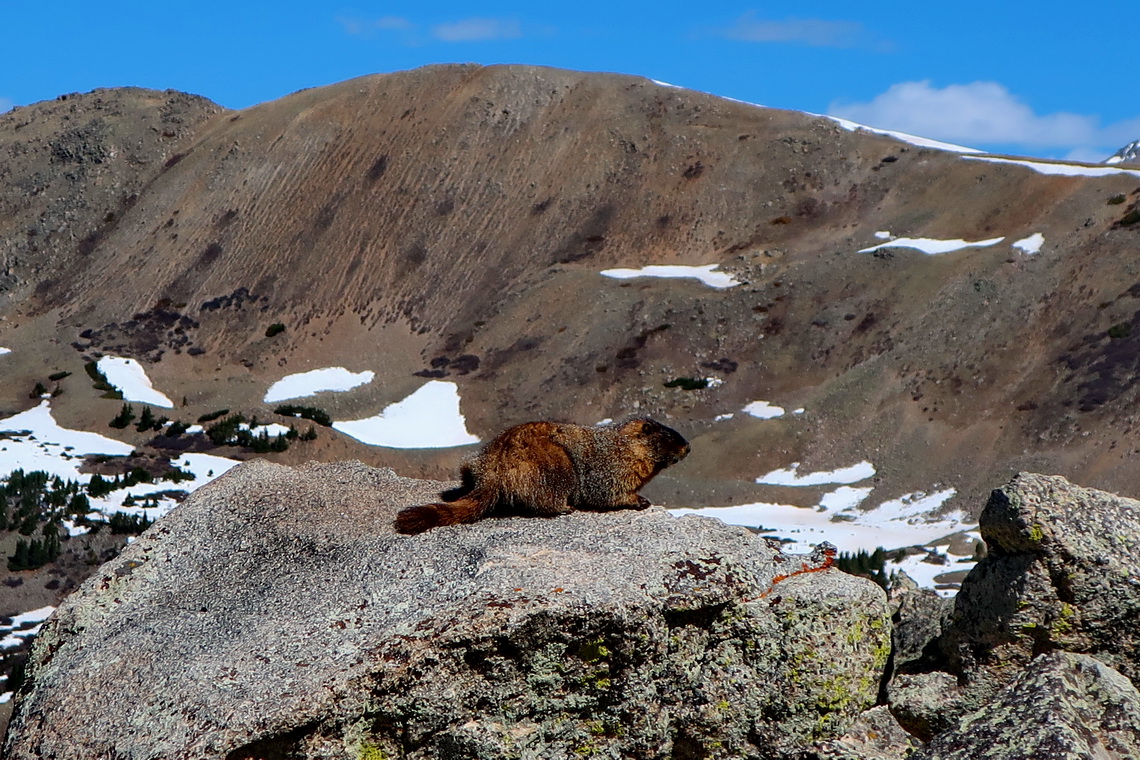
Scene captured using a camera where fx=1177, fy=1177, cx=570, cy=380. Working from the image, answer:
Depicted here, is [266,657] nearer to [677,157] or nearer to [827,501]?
[827,501]

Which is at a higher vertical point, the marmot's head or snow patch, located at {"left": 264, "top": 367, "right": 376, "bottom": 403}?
snow patch, located at {"left": 264, "top": 367, "right": 376, "bottom": 403}

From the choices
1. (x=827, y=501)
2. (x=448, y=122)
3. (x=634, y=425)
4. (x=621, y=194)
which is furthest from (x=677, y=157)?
(x=634, y=425)

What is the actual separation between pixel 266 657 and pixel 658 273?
81.2 m

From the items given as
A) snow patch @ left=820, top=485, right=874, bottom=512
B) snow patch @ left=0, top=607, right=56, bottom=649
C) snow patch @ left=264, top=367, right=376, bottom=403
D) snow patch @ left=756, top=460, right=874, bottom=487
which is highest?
snow patch @ left=264, top=367, right=376, bottom=403

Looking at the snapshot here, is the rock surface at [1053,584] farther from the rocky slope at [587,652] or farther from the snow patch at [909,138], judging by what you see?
the snow patch at [909,138]

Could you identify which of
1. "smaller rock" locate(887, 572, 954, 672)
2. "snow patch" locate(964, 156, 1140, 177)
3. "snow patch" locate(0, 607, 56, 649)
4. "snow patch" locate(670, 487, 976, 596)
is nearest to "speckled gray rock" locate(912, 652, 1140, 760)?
"smaller rock" locate(887, 572, 954, 672)

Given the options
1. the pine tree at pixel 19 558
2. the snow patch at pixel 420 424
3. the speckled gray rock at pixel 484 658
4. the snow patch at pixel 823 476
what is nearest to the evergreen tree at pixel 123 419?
the snow patch at pixel 420 424

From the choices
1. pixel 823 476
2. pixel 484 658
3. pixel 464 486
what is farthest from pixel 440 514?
pixel 823 476

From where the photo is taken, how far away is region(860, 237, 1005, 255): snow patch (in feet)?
266

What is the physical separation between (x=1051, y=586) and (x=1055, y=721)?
2.43 meters

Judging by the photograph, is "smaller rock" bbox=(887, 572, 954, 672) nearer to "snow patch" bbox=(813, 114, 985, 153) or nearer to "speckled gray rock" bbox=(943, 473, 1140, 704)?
"speckled gray rock" bbox=(943, 473, 1140, 704)

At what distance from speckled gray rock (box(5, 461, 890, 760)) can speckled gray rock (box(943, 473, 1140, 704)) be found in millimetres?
833

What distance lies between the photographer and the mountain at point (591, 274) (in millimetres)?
67438

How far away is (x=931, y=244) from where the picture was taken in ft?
273
